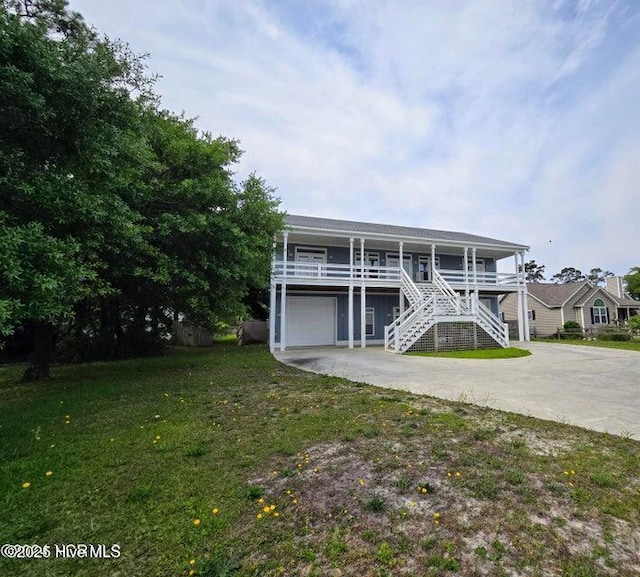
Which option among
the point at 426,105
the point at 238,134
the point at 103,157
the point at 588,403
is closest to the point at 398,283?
the point at 426,105

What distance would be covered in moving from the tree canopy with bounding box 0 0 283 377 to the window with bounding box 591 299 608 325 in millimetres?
33506

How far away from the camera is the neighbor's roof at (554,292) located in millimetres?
31375

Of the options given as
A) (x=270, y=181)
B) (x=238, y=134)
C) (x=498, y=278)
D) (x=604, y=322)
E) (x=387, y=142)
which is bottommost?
(x=604, y=322)

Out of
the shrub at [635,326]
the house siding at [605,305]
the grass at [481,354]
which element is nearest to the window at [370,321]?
the grass at [481,354]

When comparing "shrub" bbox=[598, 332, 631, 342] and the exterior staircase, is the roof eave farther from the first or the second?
"shrub" bbox=[598, 332, 631, 342]

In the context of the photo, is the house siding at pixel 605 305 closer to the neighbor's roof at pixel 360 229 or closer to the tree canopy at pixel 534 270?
the neighbor's roof at pixel 360 229

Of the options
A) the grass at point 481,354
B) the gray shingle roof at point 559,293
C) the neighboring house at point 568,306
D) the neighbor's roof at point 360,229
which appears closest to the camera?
the grass at point 481,354

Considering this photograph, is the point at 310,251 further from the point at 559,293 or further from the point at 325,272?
→ the point at 559,293

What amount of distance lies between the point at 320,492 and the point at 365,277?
14895 millimetres

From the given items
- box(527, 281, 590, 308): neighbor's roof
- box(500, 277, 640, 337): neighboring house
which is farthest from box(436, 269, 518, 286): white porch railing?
box(527, 281, 590, 308): neighbor's roof

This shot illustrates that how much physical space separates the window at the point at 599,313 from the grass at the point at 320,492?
34579 millimetres

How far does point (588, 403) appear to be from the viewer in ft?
20.4

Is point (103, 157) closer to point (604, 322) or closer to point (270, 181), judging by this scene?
point (270, 181)

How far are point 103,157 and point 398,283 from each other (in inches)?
588
